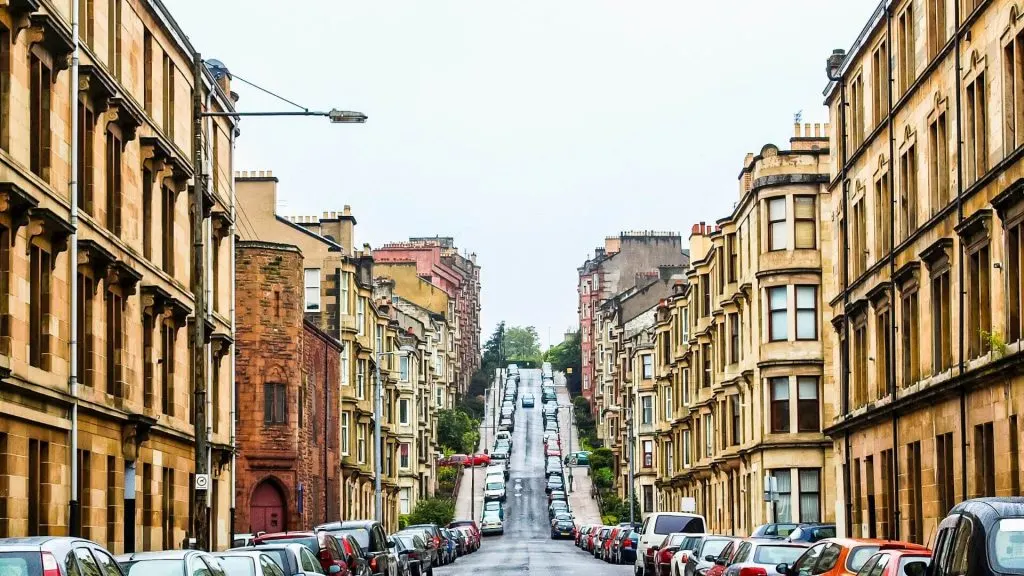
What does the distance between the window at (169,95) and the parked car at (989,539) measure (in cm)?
2822

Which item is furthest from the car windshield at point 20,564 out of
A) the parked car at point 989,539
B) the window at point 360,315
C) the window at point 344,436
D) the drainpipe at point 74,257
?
the window at point 360,315

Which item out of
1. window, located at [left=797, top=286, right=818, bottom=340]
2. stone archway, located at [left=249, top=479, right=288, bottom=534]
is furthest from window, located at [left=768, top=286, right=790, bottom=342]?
stone archway, located at [left=249, top=479, right=288, bottom=534]

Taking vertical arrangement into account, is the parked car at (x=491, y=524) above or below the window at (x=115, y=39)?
below

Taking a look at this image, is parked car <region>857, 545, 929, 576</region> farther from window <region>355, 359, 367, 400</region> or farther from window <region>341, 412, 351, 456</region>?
window <region>355, 359, 367, 400</region>

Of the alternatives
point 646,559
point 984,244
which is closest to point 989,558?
point 984,244

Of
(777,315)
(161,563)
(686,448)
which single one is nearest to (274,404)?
(777,315)

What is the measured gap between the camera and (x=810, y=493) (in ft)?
192

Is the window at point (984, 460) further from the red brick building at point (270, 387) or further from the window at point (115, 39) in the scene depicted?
the red brick building at point (270, 387)

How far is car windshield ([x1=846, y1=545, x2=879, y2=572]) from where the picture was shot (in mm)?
22594

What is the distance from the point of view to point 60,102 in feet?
98.6

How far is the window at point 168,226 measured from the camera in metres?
40.5

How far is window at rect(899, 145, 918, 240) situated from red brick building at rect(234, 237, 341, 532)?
23674 millimetres

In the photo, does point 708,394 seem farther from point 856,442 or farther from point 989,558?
point 989,558

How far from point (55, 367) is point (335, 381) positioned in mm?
41705
